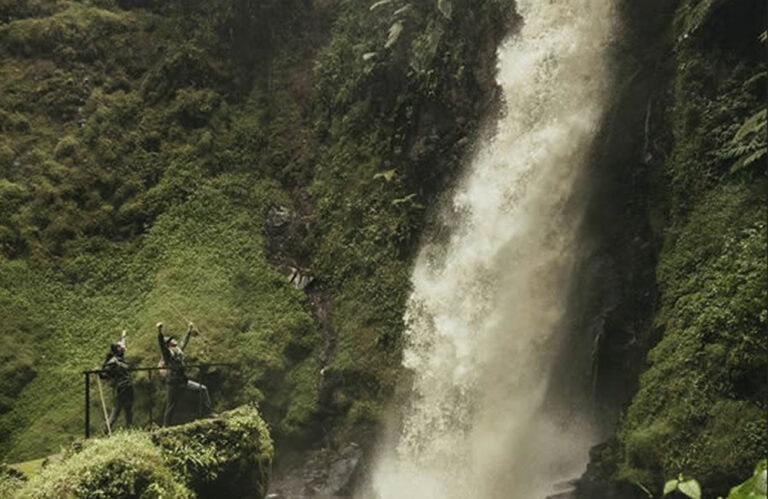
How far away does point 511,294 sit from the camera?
15.9 m

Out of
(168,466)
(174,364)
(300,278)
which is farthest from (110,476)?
(300,278)

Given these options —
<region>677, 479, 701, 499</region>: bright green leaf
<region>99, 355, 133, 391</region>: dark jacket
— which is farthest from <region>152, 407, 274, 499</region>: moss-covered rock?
<region>677, 479, 701, 499</region>: bright green leaf

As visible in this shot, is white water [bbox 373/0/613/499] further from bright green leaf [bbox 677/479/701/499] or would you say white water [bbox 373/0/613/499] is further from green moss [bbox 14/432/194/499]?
bright green leaf [bbox 677/479/701/499]

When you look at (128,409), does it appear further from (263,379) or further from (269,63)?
(269,63)

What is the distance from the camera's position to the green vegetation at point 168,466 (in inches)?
350

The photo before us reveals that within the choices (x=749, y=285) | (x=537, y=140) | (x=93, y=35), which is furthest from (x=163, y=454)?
(x=93, y=35)

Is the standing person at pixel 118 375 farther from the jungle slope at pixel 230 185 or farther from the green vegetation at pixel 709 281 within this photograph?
the green vegetation at pixel 709 281

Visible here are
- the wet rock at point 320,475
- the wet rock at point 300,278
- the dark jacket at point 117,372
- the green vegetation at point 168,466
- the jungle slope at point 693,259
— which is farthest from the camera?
the wet rock at point 300,278

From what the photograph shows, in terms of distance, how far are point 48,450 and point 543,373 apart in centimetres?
1144

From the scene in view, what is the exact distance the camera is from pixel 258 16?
85.2ft

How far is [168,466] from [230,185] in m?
13.7

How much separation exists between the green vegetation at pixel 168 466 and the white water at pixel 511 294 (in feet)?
15.2

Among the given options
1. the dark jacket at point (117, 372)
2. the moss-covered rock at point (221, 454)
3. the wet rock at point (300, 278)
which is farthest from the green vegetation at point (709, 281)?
the wet rock at point (300, 278)

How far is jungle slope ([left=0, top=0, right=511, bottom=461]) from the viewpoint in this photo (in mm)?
18531
